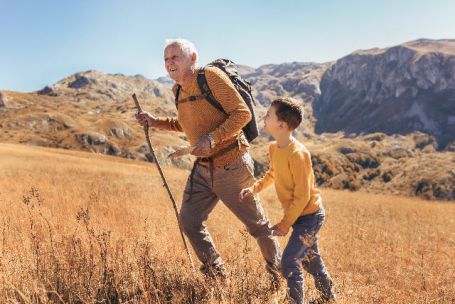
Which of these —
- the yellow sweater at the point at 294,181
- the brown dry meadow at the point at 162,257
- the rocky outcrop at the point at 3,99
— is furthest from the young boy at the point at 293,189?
the rocky outcrop at the point at 3,99

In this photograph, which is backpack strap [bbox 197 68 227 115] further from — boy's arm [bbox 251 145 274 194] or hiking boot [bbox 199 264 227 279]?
hiking boot [bbox 199 264 227 279]

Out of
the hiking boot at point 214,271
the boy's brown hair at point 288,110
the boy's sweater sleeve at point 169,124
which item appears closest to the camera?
the boy's brown hair at point 288,110

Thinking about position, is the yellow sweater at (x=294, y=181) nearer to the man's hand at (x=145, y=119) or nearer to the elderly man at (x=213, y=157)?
the elderly man at (x=213, y=157)

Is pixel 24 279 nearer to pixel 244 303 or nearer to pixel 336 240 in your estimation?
pixel 244 303

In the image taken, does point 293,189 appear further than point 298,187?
Yes

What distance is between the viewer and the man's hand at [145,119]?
5.56m

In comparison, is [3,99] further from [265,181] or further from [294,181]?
[294,181]

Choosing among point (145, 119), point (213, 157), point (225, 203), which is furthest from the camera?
point (145, 119)

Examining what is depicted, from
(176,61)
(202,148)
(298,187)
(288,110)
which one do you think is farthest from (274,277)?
(176,61)

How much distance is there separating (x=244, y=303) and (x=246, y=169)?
1.53 m

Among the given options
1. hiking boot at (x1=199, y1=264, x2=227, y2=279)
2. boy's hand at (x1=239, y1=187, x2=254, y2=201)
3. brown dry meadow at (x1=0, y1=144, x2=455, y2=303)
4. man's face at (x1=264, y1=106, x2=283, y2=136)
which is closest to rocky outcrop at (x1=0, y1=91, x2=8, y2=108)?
brown dry meadow at (x1=0, y1=144, x2=455, y2=303)

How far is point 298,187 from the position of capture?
172 inches

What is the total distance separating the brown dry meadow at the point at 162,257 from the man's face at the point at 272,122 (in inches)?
47.8

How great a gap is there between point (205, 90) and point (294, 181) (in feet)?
4.71
